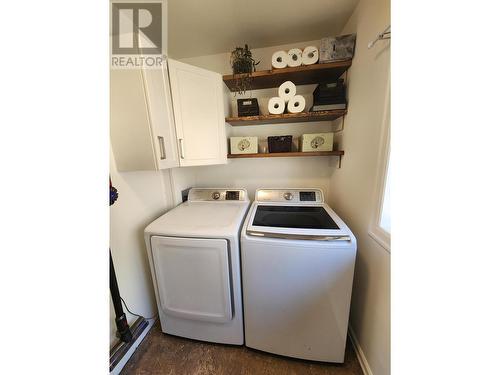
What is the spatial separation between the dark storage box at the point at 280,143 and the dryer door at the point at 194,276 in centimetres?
109

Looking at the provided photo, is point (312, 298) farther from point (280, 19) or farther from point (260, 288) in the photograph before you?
point (280, 19)

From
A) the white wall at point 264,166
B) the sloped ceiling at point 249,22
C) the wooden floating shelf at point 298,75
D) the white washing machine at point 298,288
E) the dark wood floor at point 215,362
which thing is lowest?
the dark wood floor at point 215,362

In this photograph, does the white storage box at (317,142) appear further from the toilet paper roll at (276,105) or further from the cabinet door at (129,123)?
the cabinet door at (129,123)

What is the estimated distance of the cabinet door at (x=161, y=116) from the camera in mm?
1148

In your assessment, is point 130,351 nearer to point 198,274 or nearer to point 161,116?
point 198,274

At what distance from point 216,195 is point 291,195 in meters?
0.84

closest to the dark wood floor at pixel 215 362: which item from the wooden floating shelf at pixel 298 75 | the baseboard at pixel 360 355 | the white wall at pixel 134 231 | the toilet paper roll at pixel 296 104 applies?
the baseboard at pixel 360 355

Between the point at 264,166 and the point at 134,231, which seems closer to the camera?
the point at 134,231

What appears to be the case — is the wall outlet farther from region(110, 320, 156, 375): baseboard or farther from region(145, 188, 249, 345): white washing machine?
region(110, 320, 156, 375): baseboard

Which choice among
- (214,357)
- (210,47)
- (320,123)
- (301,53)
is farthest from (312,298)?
(210,47)

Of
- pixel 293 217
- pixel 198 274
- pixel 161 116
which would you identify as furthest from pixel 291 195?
pixel 161 116

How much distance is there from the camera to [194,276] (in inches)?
50.3
